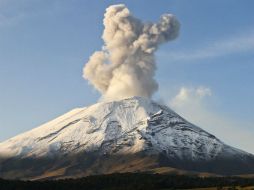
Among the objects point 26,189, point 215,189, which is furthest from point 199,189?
point 26,189

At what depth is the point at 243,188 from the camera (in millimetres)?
189375

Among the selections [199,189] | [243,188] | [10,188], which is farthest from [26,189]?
[243,188]

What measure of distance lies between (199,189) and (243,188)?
16287mm

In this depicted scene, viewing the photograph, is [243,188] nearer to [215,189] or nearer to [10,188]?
[215,189]

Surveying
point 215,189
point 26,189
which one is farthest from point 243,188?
point 26,189

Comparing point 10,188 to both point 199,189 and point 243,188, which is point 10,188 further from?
point 243,188

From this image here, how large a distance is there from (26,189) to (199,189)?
6580 cm

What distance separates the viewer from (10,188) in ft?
654

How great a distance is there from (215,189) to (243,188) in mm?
10215

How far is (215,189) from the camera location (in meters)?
189

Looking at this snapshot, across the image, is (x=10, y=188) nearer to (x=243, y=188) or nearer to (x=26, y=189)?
(x=26, y=189)

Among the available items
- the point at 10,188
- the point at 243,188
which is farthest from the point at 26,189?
the point at 243,188

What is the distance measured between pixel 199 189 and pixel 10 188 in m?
71.7
